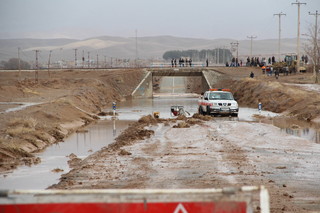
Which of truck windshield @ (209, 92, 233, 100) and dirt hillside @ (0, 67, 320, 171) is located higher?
truck windshield @ (209, 92, 233, 100)

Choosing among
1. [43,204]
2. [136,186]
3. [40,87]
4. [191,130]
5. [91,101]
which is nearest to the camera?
[43,204]

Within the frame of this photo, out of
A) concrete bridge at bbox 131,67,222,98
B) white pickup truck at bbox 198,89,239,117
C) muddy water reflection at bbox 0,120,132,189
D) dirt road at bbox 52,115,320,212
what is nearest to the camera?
dirt road at bbox 52,115,320,212

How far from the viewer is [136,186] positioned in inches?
568

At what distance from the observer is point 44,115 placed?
3334 cm

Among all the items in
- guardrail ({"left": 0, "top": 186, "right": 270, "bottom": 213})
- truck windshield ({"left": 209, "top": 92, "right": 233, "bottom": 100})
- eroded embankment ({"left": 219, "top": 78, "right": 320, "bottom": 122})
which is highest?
guardrail ({"left": 0, "top": 186, "right": 270, "bottom": 213})

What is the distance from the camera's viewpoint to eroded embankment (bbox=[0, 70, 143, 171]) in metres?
21.8

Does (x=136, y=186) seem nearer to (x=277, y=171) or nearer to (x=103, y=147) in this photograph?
(x=277, y=171)

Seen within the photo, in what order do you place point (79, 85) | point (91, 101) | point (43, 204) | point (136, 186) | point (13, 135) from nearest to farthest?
1. point (43, 204)
2. point (136, 186)
3. point (13, 135)
4. point (91, 101)
5. point (79, 85)

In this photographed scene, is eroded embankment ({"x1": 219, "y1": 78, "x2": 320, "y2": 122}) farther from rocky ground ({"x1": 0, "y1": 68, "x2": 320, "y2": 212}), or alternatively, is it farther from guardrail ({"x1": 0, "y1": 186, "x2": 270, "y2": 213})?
guardrail ({"x1": 0, "y1": 186, "x2": 270, "y2": 213})

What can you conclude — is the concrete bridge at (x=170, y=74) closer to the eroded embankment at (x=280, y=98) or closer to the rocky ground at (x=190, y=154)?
the eroded embankment at (x=280, y=98)

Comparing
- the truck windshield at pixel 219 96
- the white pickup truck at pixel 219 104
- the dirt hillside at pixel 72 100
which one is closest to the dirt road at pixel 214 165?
the dirt hillside at pixel 72 100

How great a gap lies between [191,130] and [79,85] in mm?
42627

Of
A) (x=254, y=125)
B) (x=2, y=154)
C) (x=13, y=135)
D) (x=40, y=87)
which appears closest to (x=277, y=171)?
(x=2, y=154)

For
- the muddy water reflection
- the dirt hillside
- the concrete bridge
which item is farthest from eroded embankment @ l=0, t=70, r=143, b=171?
the concrete bridge
